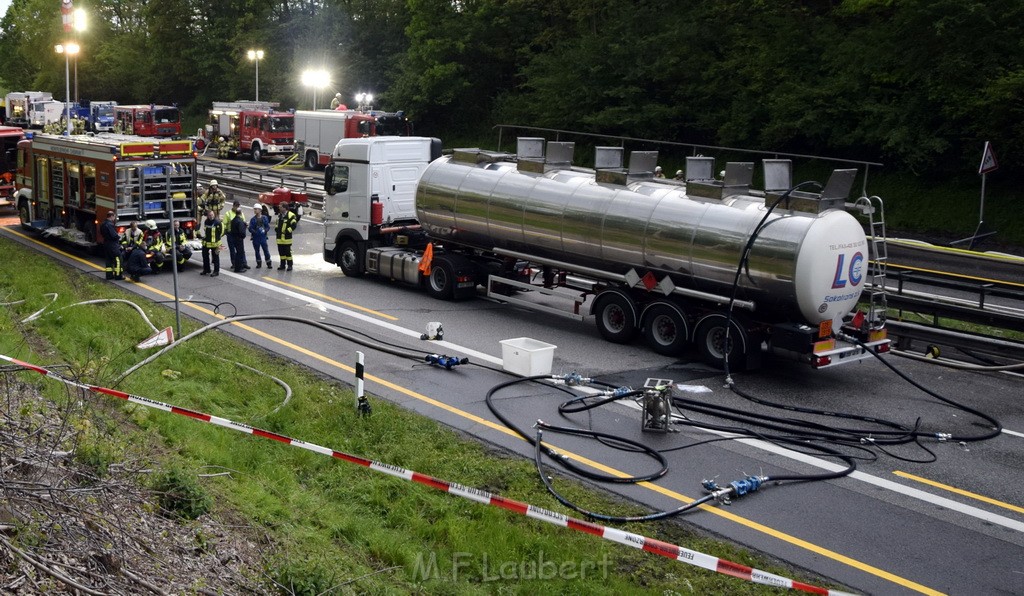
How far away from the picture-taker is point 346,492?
9.66 metres

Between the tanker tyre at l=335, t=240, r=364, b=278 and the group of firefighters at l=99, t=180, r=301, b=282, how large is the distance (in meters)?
1.11

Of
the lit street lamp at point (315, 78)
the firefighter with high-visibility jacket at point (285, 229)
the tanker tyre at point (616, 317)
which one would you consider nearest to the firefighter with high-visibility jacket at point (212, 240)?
the firefighter with high-visibility jacket at point (285, 229)

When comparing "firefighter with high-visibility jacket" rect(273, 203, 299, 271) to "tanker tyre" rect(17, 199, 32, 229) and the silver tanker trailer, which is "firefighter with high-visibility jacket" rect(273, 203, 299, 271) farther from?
"tanker tyre" rect(17, 199, 32, 229)

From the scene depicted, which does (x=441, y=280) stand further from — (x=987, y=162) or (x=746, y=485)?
(x=987, y=162)

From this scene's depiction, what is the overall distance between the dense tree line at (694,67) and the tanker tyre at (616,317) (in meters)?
16.9

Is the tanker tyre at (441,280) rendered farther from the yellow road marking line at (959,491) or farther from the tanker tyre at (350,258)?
the yellow road marking line at (959,491)

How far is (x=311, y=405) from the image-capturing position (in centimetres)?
1203

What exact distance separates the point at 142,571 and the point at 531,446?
5.57 metres

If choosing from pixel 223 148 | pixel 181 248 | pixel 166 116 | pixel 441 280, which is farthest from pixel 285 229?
pixel 166 116

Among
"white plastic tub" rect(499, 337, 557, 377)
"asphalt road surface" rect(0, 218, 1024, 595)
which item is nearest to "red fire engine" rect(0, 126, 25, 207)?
"asphalt road surface" rect(0, 218, 1024, 595)

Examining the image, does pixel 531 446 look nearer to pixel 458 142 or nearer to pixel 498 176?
pixel 498 176

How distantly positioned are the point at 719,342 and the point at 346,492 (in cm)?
706

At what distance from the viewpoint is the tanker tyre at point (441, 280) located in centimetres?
1878

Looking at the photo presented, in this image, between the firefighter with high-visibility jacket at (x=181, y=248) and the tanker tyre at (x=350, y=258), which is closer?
the tanker tyre at (x=350, y=258)
